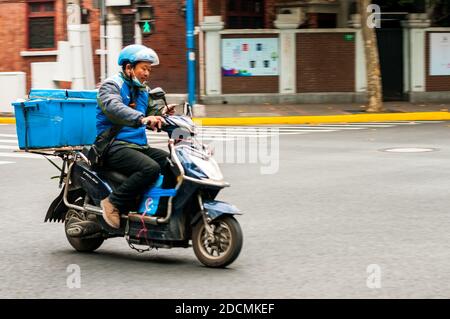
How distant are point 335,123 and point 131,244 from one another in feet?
57.9

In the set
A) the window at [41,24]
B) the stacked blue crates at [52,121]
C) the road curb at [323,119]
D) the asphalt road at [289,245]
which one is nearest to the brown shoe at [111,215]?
the asphalt road at [289,245]

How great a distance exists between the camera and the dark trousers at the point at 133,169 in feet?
24.1

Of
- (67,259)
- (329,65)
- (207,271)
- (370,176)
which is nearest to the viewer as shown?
(207,271)

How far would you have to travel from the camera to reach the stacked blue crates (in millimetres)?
8172

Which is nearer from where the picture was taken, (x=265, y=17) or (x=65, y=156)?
(x=65, y=156)

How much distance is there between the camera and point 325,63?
31.1 m

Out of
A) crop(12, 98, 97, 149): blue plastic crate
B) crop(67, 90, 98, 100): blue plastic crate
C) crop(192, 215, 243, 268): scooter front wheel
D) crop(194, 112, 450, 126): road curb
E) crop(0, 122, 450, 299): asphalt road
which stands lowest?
crop(194, 112, 450, 126): road curb

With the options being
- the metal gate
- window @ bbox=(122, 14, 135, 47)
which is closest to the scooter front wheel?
window @ bbox=(122, 14, 135, 47)

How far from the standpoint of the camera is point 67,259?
7836 millimetres

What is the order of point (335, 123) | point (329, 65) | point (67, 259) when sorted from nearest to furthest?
point (67, 259), point (335, 123), point (329, 65)

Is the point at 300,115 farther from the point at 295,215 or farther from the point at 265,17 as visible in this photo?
the point at 295,215

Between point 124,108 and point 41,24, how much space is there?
26673mm

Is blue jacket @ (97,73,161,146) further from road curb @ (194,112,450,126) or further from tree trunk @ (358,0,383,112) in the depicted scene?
tree trunk @ (358,0,383,112)
